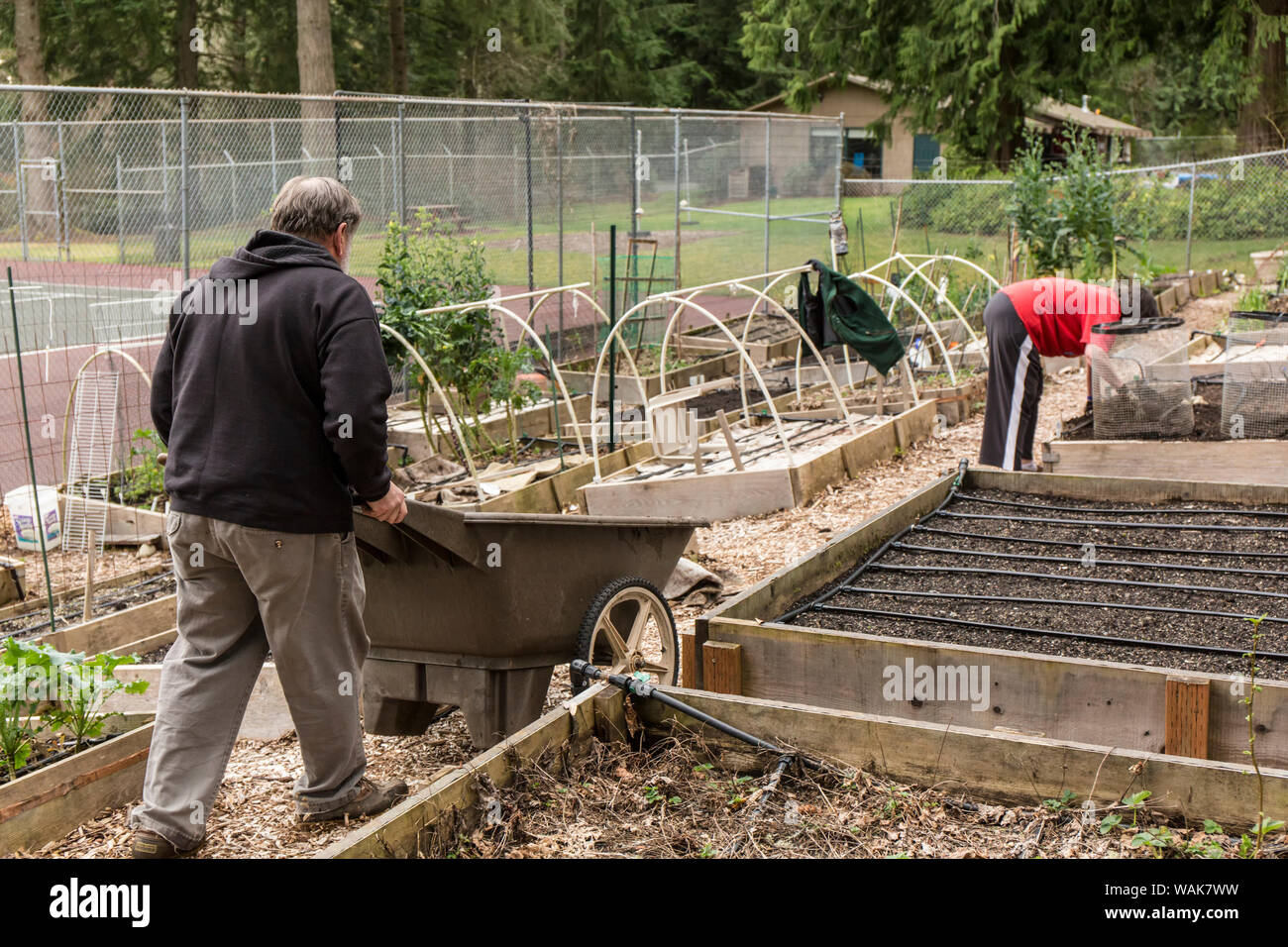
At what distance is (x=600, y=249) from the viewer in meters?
15.6

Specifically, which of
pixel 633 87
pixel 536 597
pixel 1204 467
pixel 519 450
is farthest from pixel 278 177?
pixel 633 87

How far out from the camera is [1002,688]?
3822 mm

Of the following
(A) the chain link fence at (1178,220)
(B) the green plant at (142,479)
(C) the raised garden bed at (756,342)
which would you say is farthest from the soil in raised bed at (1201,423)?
(A) the chain link fence at (1178,220)

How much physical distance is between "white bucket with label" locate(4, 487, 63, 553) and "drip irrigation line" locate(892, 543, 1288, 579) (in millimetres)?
4556

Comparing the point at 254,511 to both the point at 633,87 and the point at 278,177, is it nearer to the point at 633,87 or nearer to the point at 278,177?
the point at 278,177

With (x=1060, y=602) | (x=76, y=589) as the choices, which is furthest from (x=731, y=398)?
(x=1060, y=602)

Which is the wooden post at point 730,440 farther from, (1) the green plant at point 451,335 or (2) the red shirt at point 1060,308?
(2) the red shirt at point 1060,308

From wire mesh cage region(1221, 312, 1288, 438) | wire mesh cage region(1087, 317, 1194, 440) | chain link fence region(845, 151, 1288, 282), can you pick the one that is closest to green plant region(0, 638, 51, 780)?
wire mesh cage region(1087, 317, 1194, 440)

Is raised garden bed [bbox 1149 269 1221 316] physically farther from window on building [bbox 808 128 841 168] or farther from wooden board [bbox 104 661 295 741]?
wooden board [bbox 104 661 295 741]

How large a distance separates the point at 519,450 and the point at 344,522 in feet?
18.2

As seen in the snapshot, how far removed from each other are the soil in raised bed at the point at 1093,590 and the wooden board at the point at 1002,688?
34 cm

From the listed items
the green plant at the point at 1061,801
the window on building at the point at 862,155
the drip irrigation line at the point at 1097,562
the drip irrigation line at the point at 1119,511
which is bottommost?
the green plant at the point at 1061,801

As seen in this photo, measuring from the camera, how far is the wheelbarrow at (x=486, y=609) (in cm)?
378

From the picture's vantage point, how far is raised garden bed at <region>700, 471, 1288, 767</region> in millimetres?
3662
